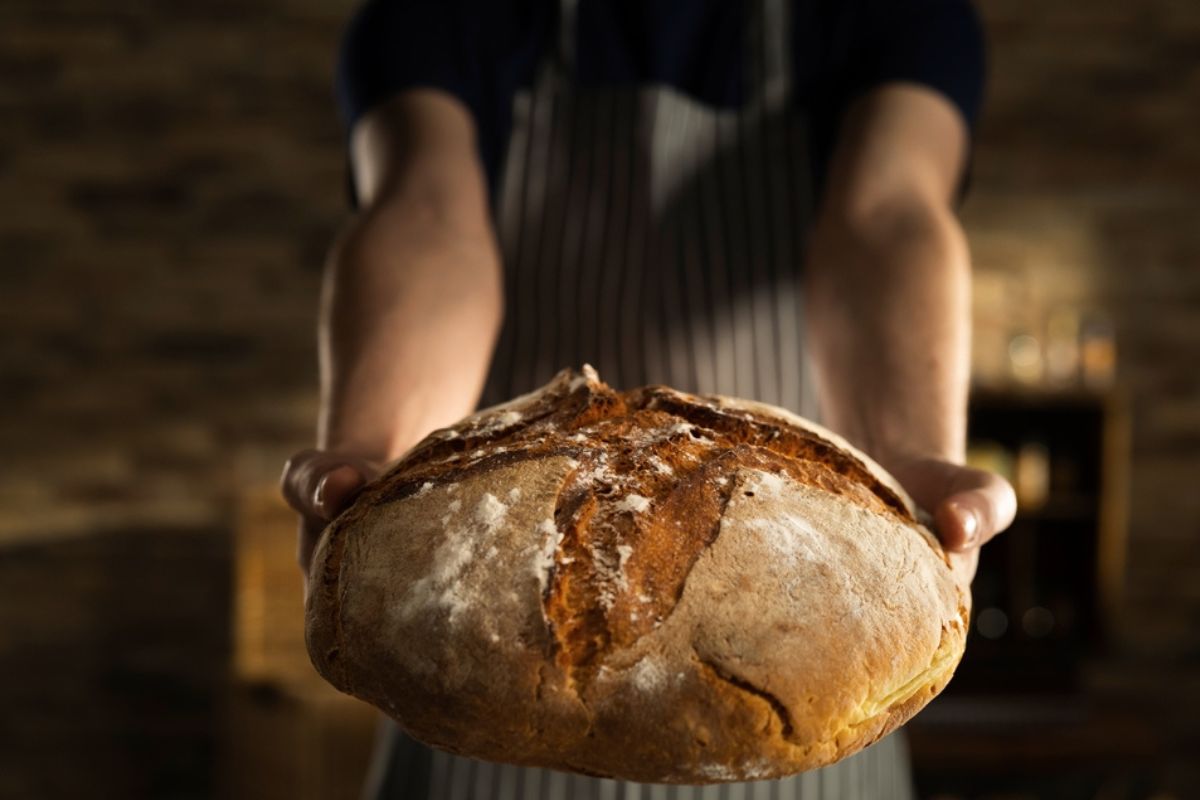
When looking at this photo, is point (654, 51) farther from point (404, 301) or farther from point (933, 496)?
point (933, 496)

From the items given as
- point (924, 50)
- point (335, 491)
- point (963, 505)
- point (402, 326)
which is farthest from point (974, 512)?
point (924, 50)

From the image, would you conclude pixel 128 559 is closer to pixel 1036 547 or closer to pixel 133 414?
pixel 133 414

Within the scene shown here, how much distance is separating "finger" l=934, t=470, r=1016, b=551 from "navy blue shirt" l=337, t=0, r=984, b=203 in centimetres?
78

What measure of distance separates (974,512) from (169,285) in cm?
414

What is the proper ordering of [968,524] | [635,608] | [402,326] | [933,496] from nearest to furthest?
[635,608], [968,524], [933,496], [402,326]

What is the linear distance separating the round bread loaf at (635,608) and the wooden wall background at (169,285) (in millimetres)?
3836

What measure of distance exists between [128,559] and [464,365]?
3.74 meters

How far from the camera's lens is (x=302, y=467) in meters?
1.00

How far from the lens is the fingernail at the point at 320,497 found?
0.94m

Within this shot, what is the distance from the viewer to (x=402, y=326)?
127 centimetres

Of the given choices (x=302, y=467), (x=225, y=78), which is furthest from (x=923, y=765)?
(x=225, y=78)

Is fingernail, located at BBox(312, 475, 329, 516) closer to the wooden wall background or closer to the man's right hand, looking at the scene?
the man's right hand

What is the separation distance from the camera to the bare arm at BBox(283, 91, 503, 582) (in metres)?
1.15

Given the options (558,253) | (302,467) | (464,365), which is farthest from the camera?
(558,253)
